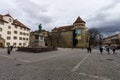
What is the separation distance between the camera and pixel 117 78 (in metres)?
6.86

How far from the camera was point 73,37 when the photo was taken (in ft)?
279

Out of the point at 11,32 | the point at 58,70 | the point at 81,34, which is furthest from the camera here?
the point at 81,34

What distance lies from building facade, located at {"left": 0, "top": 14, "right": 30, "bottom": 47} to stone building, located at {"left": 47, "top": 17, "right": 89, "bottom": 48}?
2891cm

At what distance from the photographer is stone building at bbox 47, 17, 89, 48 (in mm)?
79438

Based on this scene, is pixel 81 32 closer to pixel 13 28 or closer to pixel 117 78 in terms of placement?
pixel 13 28

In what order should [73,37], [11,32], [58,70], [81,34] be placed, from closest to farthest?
[58,70] < [11,32] < [81,34] < [73,37]

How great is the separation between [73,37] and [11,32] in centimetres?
4675

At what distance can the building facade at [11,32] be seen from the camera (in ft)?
173

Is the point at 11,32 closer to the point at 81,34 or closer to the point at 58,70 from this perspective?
the point at 81,34

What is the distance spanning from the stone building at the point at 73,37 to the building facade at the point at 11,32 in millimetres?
28910

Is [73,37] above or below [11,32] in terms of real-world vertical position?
below

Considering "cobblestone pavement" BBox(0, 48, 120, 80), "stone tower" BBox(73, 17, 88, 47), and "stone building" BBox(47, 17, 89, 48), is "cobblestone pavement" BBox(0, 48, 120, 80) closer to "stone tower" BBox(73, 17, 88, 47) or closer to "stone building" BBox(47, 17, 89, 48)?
"stone tower" BBox(73, 17, 88, 47)

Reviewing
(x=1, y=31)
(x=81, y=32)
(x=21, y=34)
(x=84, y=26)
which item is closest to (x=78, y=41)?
(x=81, y=32)

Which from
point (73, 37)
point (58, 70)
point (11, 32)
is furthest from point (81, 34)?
point (58, 70)
